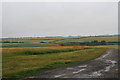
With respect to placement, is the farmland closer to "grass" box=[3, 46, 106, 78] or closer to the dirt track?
"grass" box=[3, 46, 106, 78]

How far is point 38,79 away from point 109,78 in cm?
662

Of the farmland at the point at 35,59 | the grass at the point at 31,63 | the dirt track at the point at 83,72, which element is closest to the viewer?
the dirt track at the point at 83,72

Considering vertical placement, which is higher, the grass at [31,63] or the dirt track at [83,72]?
the dirt track at [83,72]

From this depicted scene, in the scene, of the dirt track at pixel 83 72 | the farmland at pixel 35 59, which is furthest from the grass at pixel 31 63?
the dirt track at pixel 83 72

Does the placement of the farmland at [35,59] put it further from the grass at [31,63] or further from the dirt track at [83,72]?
the dirt track at [83,72]

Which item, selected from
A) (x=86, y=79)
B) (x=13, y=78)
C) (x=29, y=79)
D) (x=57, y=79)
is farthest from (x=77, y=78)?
(x=13, y=78)

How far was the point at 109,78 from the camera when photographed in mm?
15125

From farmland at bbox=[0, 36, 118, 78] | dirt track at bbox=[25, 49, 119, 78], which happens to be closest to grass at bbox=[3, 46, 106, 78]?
farmland at bbox=[0, 36, 118, 78]

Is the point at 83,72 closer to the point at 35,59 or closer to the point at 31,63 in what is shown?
the point at 31,63

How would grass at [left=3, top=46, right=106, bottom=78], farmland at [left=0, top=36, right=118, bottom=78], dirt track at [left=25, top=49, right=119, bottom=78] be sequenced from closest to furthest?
1. dirt track at [left=25, top=49, right=119, bottom=78]
2. grass at [left=3, top=46, right=106, bottom=78]
3. farmland at [left=0, top=36, right=118, bottom=78]

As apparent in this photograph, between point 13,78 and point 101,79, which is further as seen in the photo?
point 13,78

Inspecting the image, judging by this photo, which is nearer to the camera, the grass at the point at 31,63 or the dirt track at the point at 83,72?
the dirt track at the point at 83,72

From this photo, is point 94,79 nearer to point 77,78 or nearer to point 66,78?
point 77,78

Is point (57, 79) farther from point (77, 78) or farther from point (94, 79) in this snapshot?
point (94, 79)
